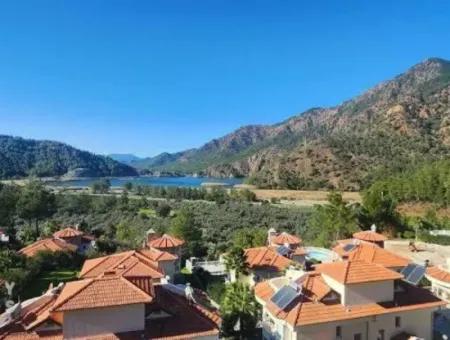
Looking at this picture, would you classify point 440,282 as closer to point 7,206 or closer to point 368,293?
point 368,293

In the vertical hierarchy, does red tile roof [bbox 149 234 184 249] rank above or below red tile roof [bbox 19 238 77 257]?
above

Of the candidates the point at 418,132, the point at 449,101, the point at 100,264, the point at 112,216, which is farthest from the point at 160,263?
the point at 449,101

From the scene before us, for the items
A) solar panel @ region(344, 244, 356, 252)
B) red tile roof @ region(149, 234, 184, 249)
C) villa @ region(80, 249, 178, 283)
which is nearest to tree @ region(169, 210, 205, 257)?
red tile roof @ region(149, 234, 184, 249)

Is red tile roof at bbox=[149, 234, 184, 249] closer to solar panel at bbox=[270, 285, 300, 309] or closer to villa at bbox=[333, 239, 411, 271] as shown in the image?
villa at bbox=[333, 239, 411, 271]

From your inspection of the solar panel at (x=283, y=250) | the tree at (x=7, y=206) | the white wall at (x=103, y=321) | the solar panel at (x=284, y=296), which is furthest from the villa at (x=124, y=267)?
the tree at (x=7, y=206)

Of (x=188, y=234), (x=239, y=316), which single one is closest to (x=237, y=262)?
(x=239, y=316)

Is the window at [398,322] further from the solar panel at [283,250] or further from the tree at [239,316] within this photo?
the solar panel at [283,250]
